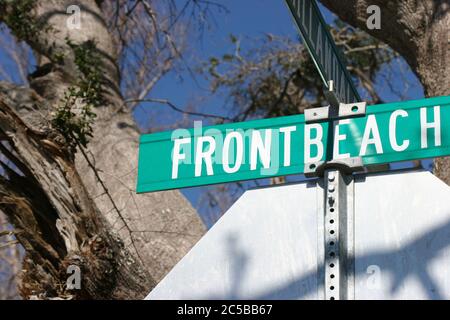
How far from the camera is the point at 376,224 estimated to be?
2541 millimetres

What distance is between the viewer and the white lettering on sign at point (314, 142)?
283cm

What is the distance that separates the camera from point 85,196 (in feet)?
16.7

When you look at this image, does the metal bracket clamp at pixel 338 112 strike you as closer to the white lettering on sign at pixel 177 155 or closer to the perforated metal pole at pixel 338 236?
the perforated metal pole at pixel 338 236

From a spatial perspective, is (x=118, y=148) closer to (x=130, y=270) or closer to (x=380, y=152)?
(x=130, y=270)

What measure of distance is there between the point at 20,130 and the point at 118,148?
1078 millimetres

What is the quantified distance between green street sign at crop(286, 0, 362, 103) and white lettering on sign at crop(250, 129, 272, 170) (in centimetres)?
26

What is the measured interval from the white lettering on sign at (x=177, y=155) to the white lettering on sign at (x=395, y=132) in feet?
2.20

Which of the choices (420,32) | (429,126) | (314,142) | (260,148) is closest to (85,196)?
(420,32)

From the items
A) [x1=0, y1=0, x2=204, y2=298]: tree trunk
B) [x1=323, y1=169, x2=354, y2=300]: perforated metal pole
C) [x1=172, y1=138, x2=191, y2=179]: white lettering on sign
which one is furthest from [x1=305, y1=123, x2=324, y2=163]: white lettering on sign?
[x1=0, y1=0, x2=204, y2=298]: tree trunk

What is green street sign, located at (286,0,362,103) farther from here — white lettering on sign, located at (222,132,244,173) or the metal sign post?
white lettering on sign, located at (222,132,244,173)

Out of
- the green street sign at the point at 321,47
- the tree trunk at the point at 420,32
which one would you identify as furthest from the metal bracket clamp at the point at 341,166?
the tree trunk at the point at 420,32

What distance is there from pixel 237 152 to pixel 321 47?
1.50ft

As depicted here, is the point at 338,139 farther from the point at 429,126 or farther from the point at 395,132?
the point at 429,126
